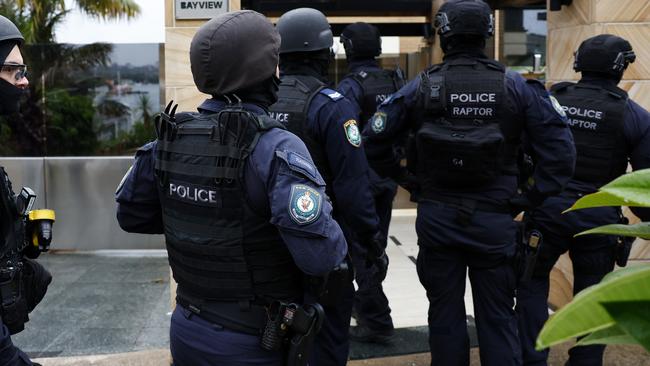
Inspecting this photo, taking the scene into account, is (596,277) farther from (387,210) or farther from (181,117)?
(181,117)

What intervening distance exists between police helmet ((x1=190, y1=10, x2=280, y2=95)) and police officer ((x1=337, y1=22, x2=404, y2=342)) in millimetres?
2187

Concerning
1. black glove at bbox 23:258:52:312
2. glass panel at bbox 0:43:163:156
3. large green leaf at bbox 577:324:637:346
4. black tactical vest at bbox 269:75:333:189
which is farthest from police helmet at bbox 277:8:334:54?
glass panel at bbox 0:43:163:156

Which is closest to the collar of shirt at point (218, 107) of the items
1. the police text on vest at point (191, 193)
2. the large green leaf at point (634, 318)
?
the police text on vest at point (191, 193)

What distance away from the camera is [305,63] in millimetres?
3584

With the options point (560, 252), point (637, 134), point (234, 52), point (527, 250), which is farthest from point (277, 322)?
point (637, 134)

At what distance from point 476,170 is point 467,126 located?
22 centimetres

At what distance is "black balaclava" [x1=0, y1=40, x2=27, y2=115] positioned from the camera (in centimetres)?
277

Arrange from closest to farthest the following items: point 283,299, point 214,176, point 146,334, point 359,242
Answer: point 214,176 → point 283,299 → point 359,242 → point 146,334

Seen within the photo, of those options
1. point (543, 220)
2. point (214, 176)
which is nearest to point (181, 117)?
point (214, 176)

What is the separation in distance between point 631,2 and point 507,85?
2.03m

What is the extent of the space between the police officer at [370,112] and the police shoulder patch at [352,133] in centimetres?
111

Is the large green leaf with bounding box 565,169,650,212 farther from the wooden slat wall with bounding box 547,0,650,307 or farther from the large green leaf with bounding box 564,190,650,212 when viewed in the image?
the wooden slat wall with bounding box 547,0,650,307

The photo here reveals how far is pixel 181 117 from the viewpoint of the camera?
2.38 m

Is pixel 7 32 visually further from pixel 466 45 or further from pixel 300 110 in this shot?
pixel 466 45
